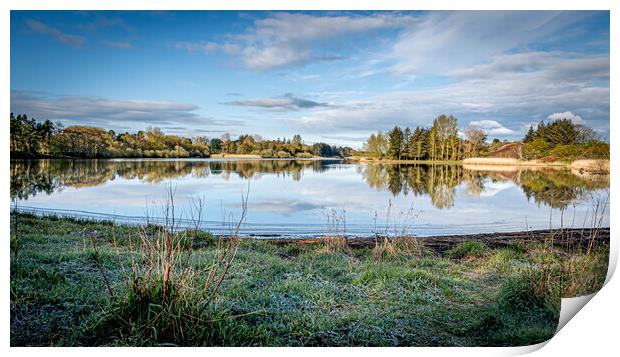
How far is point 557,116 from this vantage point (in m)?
4.89

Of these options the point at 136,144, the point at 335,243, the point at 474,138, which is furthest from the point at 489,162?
the point at 136,144

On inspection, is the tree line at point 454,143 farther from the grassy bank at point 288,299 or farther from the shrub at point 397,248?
the grassy bank at point 288,299

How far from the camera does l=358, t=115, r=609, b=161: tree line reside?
5207 mm

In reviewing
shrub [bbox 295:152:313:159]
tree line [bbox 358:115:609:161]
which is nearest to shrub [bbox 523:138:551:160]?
tree line [bbox 358:115:609:161]

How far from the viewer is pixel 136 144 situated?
17.8ft

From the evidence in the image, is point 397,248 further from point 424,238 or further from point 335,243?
point 424,238

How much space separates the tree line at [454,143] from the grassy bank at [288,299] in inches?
67.0

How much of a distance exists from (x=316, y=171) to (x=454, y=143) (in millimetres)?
2212

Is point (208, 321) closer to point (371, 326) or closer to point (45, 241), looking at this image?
point (371, 326)

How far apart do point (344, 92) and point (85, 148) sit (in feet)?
11.1

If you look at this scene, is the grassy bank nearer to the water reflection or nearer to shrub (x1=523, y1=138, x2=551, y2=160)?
the water reflection

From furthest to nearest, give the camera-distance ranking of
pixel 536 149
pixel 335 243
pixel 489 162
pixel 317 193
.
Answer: pixel 317 193 → pixel 489 162 → pixel 536 149 → pixel 335 243

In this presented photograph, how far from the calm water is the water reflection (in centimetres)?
1

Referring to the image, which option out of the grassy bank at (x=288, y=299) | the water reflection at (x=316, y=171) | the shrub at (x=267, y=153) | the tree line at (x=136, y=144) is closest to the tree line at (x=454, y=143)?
the water reflection at (x=316, y=171)
